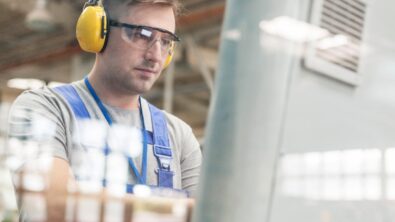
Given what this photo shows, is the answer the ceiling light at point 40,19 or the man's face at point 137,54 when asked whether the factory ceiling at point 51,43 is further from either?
the man's face at point 137,54

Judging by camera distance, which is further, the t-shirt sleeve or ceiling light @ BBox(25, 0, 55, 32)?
ceiling light @ BBox(25, 0, 55, 32)

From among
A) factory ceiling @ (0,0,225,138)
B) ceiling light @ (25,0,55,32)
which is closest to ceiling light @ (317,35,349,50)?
factory ceiling @ (0,0,225,138)

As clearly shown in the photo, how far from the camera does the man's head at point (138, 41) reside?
1.15 m

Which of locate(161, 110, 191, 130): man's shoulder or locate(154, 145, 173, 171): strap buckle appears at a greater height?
locate(161, 110, 191, 130): man's shoulder

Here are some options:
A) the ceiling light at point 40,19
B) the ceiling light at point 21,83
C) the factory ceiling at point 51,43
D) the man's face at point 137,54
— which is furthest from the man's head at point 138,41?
the ceiling light at point 40,19

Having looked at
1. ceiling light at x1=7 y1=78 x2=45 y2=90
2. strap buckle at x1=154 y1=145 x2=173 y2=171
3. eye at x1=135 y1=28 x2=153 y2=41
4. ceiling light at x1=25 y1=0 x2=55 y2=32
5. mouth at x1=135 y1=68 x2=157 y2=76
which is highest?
ceiling light at x1=25 y1=0 x2=55 y2=32

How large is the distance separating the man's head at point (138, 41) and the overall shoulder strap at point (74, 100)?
0.30ft

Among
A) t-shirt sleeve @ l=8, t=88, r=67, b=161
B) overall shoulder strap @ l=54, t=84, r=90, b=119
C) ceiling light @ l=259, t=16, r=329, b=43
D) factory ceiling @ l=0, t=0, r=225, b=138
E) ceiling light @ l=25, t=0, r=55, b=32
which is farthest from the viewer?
ceiling light @ l=25, t=0, r=55, b=32

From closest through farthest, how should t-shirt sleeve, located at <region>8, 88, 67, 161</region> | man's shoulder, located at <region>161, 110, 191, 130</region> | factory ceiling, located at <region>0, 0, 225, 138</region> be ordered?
t-shirt sleeve, located at <region>8, 88, 67, 161</region>, man's shoulder, located at <region>161, 110, 191, 130</region>, factory ceiling, located at <region>0, 0, 225, 138</region>

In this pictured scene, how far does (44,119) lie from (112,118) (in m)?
0.17

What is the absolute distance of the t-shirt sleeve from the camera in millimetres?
1018

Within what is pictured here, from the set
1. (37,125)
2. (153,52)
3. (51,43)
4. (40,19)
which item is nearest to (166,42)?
(153,52)

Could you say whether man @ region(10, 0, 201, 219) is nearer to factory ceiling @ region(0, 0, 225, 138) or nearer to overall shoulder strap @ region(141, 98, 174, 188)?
overall shoulder strap @ region(141, 98, 174, 188)

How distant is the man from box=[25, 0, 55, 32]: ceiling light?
0.63m
